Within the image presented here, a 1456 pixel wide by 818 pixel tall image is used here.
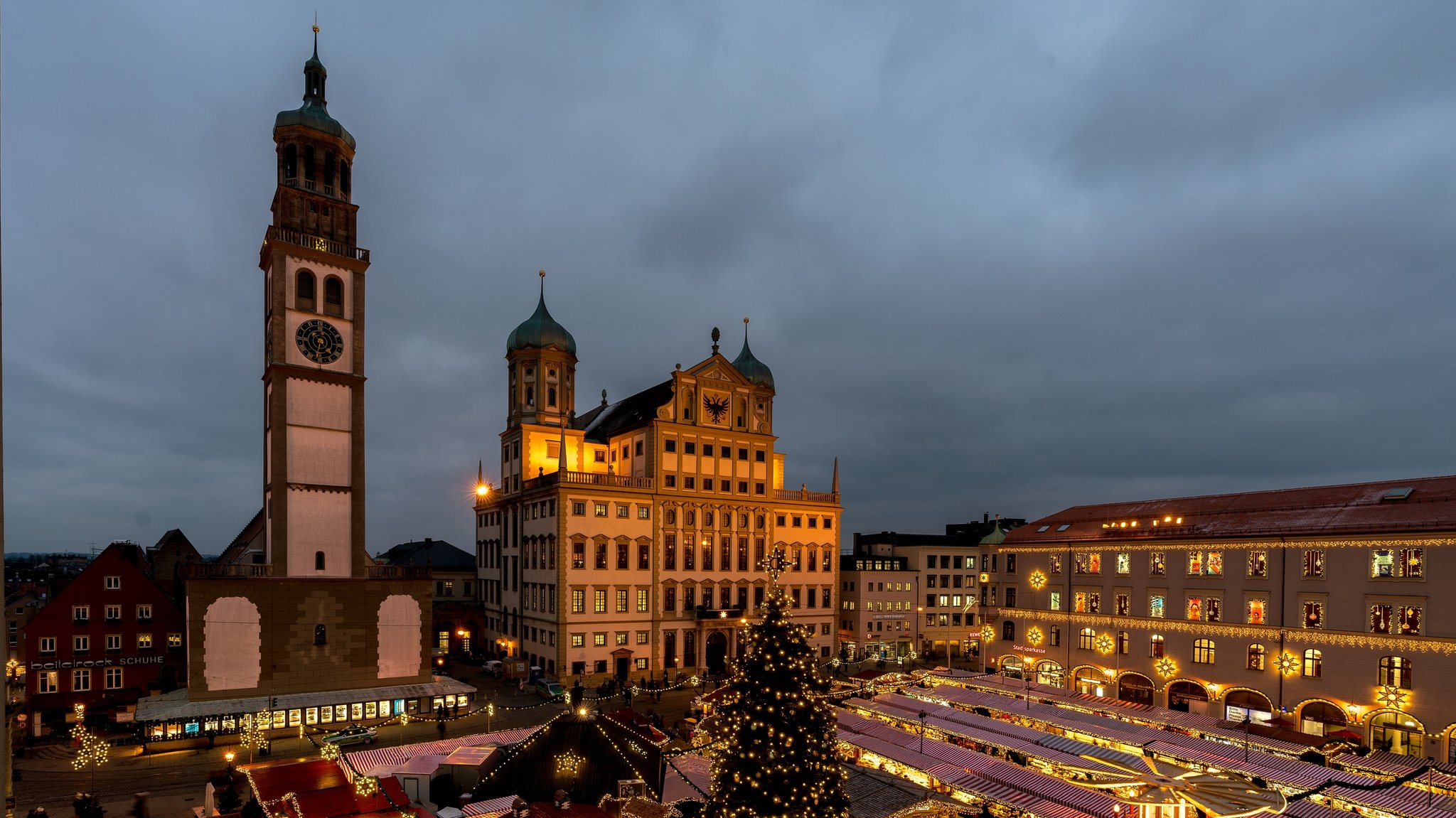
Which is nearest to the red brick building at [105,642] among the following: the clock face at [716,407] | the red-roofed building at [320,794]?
the red-roofed building at [320,794]

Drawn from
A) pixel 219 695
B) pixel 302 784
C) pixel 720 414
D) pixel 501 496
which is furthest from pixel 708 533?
pixel 302 784

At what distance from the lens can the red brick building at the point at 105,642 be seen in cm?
4253

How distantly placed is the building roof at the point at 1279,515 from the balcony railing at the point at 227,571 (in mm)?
49838

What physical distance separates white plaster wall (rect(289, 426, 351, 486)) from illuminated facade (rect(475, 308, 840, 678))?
1565cm

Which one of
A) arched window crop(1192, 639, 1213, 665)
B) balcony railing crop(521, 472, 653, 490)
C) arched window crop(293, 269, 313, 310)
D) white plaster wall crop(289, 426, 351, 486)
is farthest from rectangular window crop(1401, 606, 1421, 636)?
arched window crop(293, 269, 313, 310)

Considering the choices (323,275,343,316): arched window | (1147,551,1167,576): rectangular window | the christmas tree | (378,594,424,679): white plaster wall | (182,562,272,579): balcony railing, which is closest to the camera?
the christmas tree

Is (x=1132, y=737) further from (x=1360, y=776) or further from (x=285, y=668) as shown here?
(x=285, y=668)

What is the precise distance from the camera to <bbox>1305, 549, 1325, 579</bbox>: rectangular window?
1638 inches

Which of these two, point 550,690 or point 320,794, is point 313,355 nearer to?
point 550,690

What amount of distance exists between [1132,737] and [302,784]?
31069 mm

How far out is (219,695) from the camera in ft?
132

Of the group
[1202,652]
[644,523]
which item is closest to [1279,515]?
[1202,652]

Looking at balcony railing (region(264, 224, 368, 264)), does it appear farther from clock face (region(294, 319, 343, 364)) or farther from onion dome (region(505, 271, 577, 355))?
onion dome (region(505, 271, 577, 355))

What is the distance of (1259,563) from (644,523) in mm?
39466
